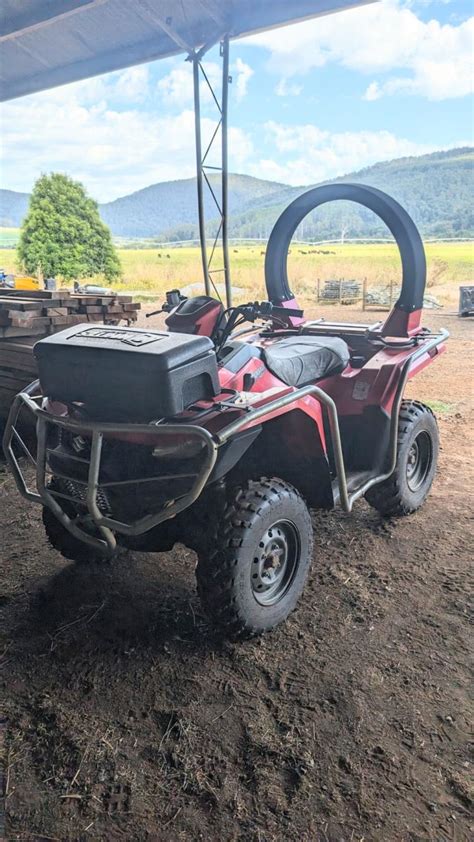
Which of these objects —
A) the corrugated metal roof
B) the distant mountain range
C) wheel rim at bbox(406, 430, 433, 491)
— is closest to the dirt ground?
wheel rim at bbox(406, 430, 433, 491)

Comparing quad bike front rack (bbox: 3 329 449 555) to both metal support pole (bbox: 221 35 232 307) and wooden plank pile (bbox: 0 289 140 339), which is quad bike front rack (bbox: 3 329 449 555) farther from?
metal support pole (bbox: 221 35 232 307)

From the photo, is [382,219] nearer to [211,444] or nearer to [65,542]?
[211,444]

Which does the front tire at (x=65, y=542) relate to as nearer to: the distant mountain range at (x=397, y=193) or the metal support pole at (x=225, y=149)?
the distant mountain range at (x=397, y=193)

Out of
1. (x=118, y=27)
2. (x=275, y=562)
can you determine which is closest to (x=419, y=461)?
(x=275, y=562)

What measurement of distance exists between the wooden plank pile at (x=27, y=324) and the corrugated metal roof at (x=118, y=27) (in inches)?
123

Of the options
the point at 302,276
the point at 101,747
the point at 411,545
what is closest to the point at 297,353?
the point at 411,545

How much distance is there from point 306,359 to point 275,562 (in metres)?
0.97

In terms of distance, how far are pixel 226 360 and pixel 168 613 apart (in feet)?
3.77

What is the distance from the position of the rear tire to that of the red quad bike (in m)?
0.17

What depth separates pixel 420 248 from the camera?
341 cm

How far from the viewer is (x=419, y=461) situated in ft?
12.4

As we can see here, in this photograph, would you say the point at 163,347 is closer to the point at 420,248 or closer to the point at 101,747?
the point at 101,747

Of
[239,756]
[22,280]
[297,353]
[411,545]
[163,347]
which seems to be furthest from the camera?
[22,280]

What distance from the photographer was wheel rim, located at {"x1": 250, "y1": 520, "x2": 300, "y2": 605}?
96.5 inches
